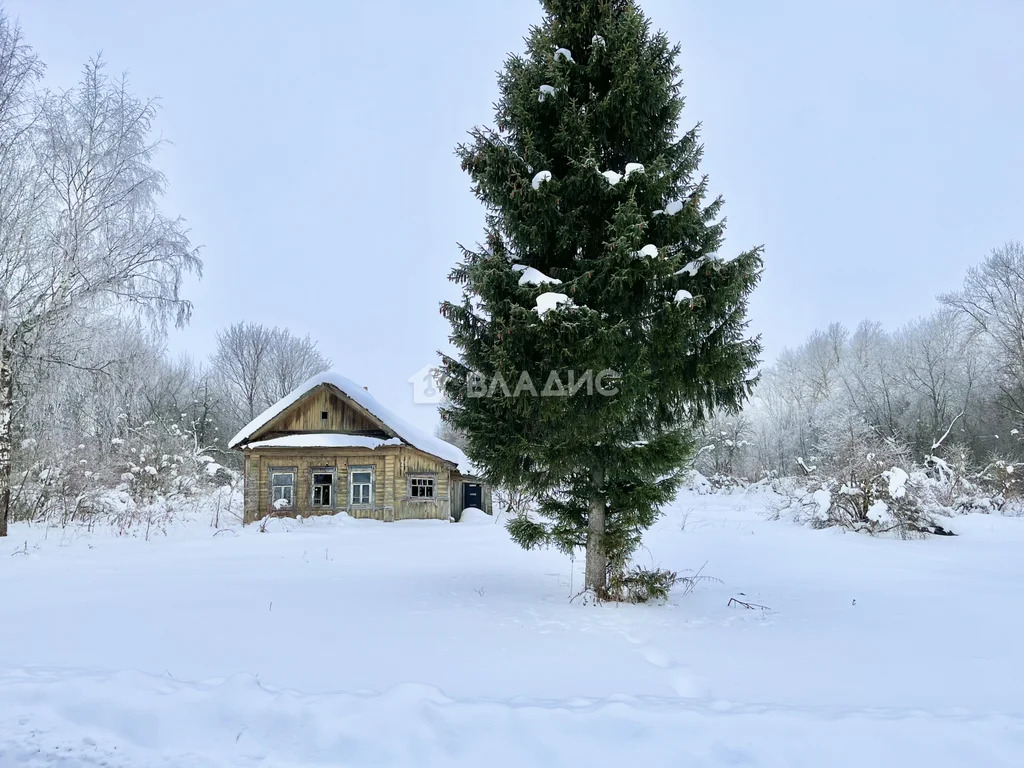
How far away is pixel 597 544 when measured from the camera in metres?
6.71

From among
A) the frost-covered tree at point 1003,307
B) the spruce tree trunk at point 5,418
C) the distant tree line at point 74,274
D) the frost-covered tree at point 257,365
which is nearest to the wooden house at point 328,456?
the distant tree line at point 74,274

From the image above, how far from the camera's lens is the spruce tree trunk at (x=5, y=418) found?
11352 millimetres

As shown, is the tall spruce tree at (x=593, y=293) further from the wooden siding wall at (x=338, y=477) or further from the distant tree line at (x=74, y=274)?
the wooden siding wall at (x=338, y=477)

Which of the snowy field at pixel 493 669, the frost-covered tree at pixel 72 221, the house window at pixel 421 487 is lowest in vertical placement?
the snowy field at pixel 493 669

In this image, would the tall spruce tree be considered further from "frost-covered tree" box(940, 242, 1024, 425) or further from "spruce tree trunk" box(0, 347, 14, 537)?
"frost-covered tree" box(940, 242, 1024, 425)

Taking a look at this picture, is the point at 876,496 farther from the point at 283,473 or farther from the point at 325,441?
the point at 283,473

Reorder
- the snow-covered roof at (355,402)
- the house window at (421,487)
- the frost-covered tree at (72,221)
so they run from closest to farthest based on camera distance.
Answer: the frost-covered tree at (72,221) → the snow-covered roof at (355,402) → the house window at (421,487)

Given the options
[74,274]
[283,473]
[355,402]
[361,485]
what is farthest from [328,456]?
[74,274]

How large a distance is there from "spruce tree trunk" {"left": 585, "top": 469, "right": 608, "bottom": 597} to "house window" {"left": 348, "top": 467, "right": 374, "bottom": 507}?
46.6ft

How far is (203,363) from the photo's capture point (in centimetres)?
4247

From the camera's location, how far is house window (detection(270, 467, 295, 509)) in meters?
19.5

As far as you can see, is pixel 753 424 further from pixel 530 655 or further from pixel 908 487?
pixel 530 655

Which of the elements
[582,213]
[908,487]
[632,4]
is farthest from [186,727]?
[908,487]

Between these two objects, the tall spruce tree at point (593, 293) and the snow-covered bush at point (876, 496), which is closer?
the tall spruce tree at point (593, 293)
